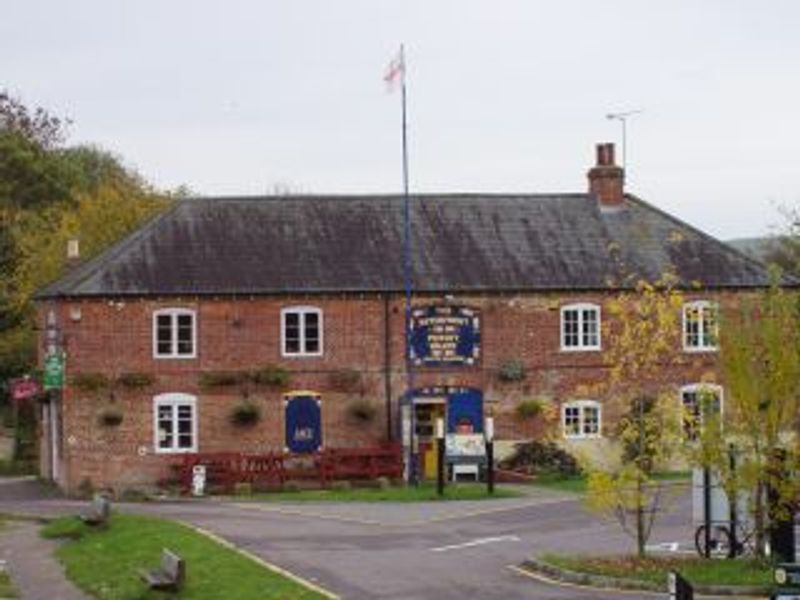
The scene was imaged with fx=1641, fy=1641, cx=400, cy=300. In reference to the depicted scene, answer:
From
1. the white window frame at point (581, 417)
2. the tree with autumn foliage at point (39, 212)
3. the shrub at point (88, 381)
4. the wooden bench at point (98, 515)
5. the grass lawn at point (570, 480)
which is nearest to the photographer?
the wooden bench at point (98, 515)

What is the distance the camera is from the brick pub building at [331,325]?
150ft

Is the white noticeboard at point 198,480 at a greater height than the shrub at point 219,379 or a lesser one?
lesser

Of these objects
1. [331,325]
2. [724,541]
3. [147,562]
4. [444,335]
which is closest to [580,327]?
[444,335]

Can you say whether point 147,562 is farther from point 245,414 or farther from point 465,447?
point 465,447

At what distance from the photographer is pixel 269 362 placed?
4666 cm

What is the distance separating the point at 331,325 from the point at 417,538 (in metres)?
15.4

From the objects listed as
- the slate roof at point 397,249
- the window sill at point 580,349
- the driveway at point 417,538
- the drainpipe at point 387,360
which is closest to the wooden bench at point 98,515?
the driveway at point 417,538

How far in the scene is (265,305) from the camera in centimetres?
4669

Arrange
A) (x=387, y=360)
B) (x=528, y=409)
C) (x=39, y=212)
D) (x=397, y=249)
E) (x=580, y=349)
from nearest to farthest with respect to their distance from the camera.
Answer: (x=387, y=360) → (x=528, y=409) → (x=580, y=349) → (x=397, y=249) → (x=39, y=212)

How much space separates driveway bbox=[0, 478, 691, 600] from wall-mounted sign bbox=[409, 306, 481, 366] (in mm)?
6521

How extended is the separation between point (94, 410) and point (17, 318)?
15.7 metres

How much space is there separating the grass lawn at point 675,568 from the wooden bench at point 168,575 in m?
5.98

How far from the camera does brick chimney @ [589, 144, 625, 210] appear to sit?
5153 centimetres

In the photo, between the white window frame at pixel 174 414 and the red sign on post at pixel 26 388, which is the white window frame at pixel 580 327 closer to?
the white window frame at pixel 174 414
